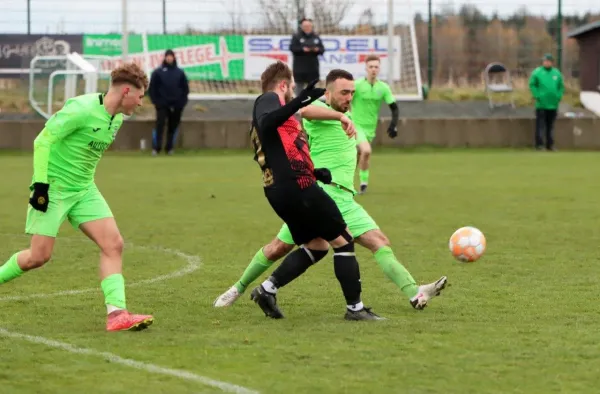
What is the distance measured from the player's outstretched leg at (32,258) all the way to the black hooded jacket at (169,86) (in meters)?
17.6

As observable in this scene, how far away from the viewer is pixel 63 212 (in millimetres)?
7152

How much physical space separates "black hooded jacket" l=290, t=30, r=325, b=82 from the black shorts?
16662 millimetres

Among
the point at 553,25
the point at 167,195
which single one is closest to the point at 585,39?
the point at 553,25

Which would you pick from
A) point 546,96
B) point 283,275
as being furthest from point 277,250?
point 546,96

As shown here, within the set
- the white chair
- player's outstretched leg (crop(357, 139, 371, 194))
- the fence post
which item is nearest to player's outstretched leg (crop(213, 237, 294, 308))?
player's outstretched leg (crop(357, 139, 371, 194))

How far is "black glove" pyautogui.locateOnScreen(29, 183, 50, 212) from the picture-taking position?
274 inches

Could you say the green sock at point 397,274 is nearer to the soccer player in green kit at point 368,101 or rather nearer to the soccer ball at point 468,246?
the soccer ball at point 468,246

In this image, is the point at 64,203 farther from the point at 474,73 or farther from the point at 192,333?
the point at 474,73

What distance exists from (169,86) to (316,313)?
17.5 m

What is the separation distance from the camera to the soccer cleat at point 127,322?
6965mm

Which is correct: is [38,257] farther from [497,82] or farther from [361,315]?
[497,82]

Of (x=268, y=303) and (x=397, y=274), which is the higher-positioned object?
(x=397, y=274)

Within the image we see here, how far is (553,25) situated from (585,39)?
2.54 m

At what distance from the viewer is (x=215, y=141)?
1051 inches
